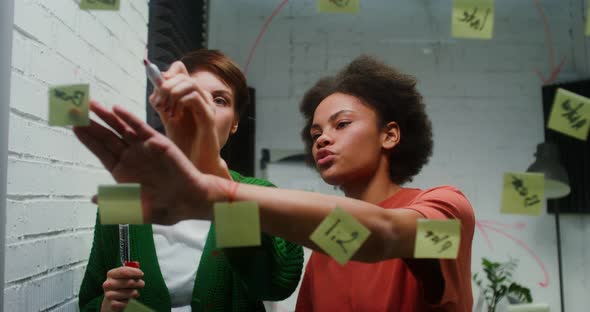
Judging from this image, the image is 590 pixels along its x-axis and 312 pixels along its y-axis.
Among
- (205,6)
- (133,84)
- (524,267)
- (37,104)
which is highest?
(205,6)

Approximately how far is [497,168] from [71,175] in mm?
1752

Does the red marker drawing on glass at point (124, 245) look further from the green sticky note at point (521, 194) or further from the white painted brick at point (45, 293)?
→ the green sticky note at point (521, 194)

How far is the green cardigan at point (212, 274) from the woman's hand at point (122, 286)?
71 mm

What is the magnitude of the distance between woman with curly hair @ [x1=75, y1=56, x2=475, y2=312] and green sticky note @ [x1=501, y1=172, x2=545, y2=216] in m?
0.07

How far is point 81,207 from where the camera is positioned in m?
1.13

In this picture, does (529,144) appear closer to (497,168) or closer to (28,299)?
(497,168)

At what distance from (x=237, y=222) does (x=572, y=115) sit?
1.42ft

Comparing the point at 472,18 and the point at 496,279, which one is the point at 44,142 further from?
the point at 496,279

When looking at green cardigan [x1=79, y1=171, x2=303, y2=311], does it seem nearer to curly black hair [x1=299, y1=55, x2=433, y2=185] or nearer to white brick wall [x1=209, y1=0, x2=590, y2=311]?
curly black hair [x1=299, y1=55, x2=433, y2=185]

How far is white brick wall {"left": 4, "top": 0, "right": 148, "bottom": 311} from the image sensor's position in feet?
2.95

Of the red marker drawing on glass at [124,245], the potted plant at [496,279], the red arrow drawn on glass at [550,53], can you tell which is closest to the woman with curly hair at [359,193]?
the red marker drawing on glass at [124,245]

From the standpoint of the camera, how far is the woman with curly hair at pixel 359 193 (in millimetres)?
535

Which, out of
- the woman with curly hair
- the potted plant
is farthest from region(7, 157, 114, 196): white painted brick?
the potted plant

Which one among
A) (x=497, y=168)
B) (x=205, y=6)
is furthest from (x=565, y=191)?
(x=205, y=6)
